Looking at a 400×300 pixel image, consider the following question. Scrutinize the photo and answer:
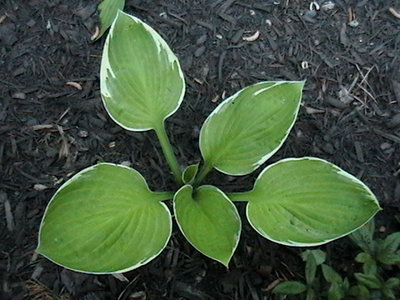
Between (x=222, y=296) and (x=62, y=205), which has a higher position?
(x=62, y=205)

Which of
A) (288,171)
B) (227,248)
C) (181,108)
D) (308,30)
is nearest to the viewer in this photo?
(227,248)

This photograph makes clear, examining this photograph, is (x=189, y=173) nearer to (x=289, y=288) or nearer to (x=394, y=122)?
(x=289, y=288)

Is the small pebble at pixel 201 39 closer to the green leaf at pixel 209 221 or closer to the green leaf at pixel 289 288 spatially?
the green leaf at pixel 209 221

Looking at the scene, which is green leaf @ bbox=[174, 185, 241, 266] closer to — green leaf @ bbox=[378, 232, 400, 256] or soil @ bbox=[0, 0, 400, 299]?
soil @ bbox=[0, 0, 400, 299]

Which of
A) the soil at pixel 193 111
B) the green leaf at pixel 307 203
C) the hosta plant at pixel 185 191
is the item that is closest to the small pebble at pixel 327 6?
the soil at pixel 193 111

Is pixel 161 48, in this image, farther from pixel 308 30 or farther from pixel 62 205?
pixel 308 30

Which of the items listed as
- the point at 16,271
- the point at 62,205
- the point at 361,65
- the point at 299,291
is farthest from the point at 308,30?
the point at 16,271
